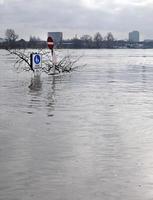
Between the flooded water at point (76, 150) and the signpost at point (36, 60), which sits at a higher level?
the signpost at point (36, 60)

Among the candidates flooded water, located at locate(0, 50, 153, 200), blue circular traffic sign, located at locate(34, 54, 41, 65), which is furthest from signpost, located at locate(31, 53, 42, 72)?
flooded water, located at locate(0, 50, 153, 200)

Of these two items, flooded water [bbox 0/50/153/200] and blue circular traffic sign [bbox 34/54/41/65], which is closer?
flooded water [bbox 0/50/153/200]

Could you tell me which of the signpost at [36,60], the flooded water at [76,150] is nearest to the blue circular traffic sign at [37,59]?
the signpost at [36,60]

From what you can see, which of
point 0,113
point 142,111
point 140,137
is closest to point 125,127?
point 140,137

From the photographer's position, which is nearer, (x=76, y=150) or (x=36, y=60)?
(x=76, y=150)

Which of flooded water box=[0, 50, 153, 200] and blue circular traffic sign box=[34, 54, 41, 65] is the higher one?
blue circular traffic sign box=[34, 54, 41, 65]

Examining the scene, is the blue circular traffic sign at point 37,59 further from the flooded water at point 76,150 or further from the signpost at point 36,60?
the flooded water at point 76,150

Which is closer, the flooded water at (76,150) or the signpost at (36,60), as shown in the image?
the flooded water at (76,150)

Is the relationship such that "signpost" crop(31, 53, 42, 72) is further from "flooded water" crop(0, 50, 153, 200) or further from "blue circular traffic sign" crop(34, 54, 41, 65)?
"flooded water" crop(0, 50, 153, 200)

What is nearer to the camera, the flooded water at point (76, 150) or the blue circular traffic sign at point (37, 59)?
the flooded water at point (76, 150)

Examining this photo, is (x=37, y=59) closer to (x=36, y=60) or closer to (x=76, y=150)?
(x=36, y=60)

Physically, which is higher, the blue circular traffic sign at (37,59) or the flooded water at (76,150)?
the blue circular traffic sign at (37,59)

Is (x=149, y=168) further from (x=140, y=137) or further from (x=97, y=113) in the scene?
(x=97, y=113)

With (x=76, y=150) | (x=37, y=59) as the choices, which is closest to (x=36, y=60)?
(x=37, y=59)
